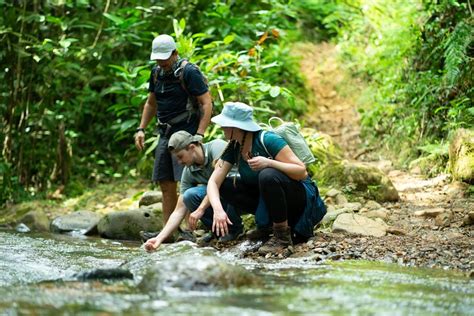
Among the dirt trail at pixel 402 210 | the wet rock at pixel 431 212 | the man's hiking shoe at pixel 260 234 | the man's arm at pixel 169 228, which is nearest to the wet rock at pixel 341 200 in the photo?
the dirt trail at pixel 402 210

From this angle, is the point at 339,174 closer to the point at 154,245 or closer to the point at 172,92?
the point at 172,92

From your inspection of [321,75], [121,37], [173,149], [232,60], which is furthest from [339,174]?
[321,75]

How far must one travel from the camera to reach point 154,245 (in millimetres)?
5199

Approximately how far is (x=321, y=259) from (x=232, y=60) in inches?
154

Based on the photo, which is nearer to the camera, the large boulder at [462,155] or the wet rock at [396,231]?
the wet rock at [396,231]

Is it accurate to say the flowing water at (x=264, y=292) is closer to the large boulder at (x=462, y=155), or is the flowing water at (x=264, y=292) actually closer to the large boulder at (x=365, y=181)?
the large boulder at (x=365, y=181)

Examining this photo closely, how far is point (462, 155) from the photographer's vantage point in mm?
7289

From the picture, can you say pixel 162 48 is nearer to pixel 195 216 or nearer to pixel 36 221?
pixel 195 216

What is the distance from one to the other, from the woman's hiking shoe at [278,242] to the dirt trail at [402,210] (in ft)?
0.41

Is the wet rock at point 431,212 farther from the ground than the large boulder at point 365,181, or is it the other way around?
the large boulder at point 365,181

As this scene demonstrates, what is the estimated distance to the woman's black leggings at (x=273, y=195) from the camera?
5.25 meters

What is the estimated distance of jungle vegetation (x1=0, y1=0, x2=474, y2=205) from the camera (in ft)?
29.0

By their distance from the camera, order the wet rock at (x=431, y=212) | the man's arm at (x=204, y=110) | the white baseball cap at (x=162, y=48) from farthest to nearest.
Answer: the wet rock at (x=431, y=212), the man's arm at (x=204, y=110), the white baseball cap at (x=162, y=48)

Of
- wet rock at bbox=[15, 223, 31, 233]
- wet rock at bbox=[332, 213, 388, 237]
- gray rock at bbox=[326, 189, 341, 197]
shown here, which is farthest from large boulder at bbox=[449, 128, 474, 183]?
wet rock at bbox=[15, 223, 31, 233]
